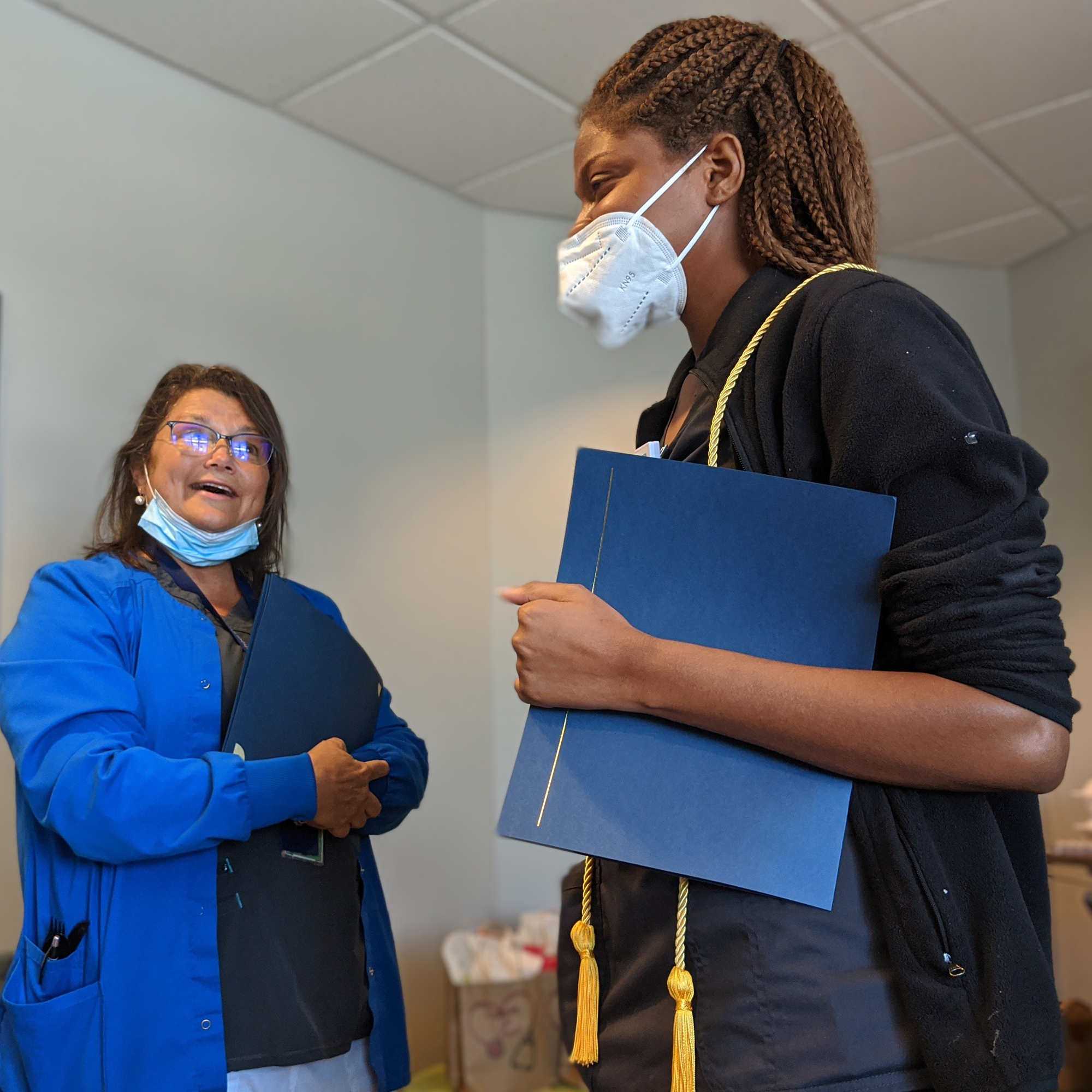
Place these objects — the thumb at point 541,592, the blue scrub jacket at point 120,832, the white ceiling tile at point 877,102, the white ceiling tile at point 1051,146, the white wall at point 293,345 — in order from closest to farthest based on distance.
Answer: the thumb at point 541,592 → the blue scrub jacket at point 120,832 → the white wall at point 293,345 → the white ceiling tile at point 877,102 → the white ceiling tile at point 1051,146

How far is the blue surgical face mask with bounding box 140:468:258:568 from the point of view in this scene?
1688 millimetres

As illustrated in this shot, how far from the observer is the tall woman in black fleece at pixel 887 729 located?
0.72m

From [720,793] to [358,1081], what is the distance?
1.00m

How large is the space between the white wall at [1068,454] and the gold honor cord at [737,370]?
3265 mm

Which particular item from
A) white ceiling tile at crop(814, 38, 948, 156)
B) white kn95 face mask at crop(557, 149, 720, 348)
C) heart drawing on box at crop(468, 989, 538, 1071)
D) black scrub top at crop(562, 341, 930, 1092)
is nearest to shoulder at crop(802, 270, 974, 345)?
white kn95 face mask at crop(557, 149, 720, 348)

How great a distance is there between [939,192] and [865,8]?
115cm

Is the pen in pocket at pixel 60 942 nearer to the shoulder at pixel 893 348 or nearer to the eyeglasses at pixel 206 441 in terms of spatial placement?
the eyeglasses at pixel 206 441

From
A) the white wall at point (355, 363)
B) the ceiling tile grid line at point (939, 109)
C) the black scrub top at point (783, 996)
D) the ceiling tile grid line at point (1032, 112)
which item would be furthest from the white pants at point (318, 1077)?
the ceiling tile grid line at point (1032, 112)

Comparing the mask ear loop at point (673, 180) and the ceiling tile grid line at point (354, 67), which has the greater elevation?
the ceiling tile grid line at point (354, 67)

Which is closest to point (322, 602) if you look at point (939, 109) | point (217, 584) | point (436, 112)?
point (217, 584)

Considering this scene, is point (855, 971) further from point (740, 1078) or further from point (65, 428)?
point (65, 428)

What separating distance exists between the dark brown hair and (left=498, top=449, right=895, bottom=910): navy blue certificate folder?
113cm

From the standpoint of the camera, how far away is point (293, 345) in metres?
2.99

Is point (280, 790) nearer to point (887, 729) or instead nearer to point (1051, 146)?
point (887, 729)
